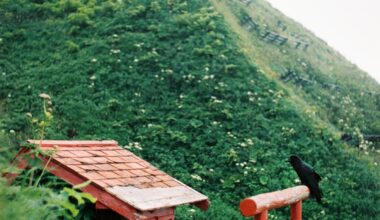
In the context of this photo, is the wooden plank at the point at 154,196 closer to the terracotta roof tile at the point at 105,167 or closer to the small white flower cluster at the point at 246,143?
the terracotta roof tile at the point at 105,167

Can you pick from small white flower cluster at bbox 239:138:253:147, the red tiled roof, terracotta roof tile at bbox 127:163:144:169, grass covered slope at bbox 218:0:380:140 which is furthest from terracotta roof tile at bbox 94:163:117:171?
grass covered slope at bbox 218:0:380:140

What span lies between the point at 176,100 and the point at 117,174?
31.7 feet

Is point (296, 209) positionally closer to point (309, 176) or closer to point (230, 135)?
point (309, 176)

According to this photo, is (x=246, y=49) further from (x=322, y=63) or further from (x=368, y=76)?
(x=368, y=76)

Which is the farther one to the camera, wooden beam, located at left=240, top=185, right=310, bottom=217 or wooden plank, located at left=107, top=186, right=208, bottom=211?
wooden plank, located at left=107, top=186, right=208, bottom=211

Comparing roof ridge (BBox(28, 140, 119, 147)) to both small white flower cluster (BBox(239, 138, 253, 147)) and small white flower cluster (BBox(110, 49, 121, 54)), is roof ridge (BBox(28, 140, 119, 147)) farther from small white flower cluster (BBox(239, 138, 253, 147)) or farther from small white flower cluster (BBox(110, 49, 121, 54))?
small white flower cluster (BBox(110, 49, 121, 54))

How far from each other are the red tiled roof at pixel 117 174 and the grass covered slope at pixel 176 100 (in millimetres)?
4169

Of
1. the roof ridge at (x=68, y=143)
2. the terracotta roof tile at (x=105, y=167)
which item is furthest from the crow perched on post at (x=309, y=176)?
the roof ridge at (x=68, y=143)

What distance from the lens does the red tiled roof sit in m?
5.59

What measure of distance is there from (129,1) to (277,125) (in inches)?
356

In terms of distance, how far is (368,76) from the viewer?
3041 centimetres

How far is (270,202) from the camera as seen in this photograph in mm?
4750

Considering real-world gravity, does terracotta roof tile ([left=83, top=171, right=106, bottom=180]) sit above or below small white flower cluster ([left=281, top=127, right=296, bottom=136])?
above

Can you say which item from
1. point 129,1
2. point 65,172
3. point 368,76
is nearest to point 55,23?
point 129,1
